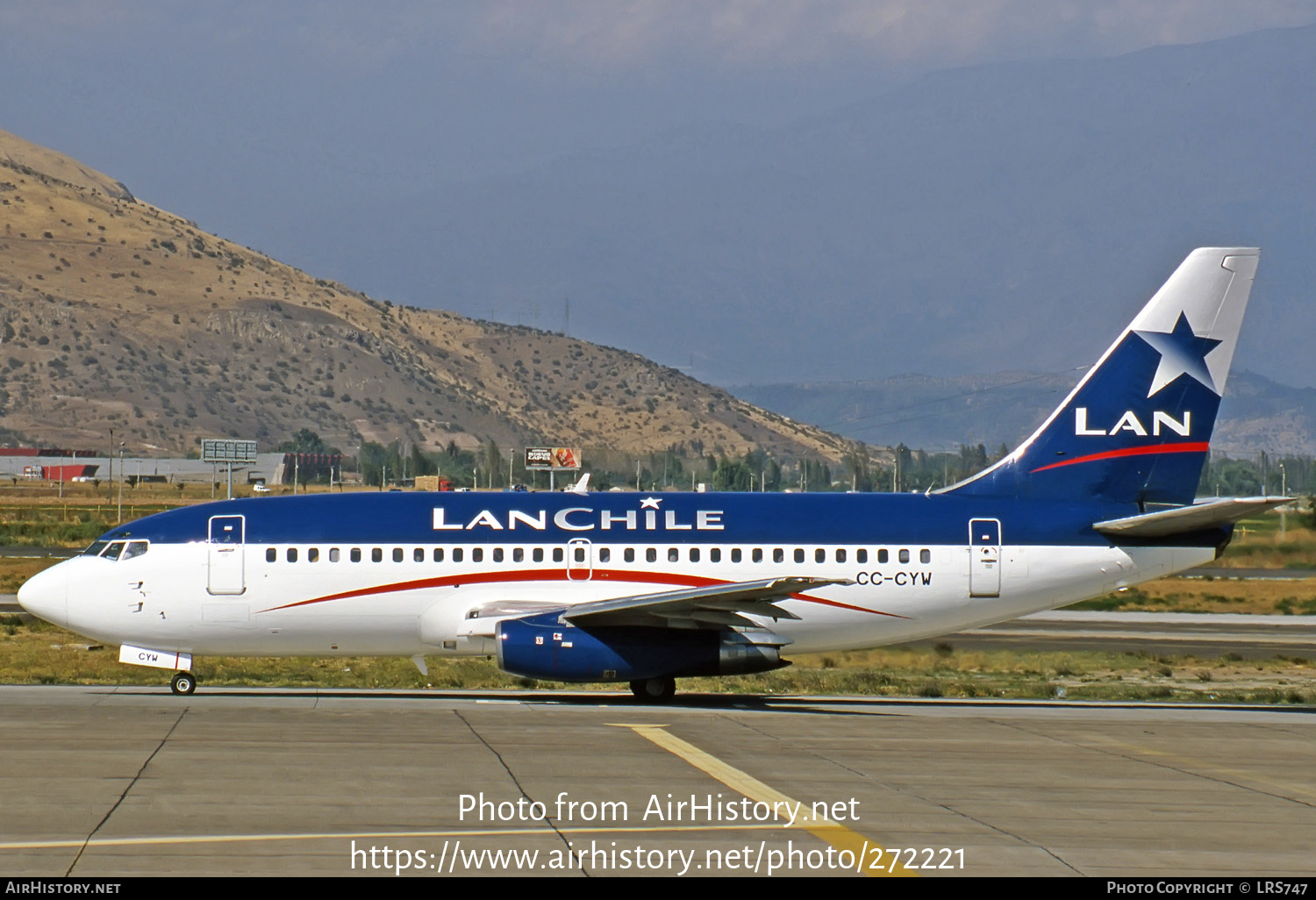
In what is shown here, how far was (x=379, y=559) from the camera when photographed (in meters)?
28.7

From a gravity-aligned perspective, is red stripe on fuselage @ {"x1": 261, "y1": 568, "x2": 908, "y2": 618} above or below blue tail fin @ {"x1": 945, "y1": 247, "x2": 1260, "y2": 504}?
below

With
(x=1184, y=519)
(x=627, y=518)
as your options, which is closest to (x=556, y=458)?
(x=627, y=518)

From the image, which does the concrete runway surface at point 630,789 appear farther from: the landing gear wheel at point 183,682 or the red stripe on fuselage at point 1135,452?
the red stripe on fuselage at point 1135,452

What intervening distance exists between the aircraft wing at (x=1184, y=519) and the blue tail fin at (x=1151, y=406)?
2.58 feet

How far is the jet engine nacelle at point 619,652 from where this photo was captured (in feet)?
89.8

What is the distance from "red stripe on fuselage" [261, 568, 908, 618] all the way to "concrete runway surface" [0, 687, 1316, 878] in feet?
6.58

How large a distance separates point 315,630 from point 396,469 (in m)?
104

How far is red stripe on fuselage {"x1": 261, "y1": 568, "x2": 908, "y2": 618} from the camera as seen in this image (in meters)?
28.6

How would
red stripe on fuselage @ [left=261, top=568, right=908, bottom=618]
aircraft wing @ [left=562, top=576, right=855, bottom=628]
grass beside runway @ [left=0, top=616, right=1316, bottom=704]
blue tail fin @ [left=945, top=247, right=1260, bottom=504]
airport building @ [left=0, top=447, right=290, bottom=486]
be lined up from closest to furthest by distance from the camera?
aircraft wing @ [left=562, top=576, right=855, bottom=628] < red stripe on fuselage @ [left=261, top=568, right=908, bottom=618] < blue tail fin @ [left=945, top=247, right=1260, bottom=504] < grass beside runway @ [left=0, top=616, right=1316, bottom=704] < airport building @ [left=0, top=447, right=290, bottom=486]

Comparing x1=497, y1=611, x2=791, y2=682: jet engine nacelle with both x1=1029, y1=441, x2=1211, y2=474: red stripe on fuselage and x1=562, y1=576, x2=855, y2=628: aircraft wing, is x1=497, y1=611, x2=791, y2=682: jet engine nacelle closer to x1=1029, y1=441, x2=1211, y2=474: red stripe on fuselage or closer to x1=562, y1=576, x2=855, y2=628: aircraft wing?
x1=562, y1=576, x2=855, y2=628: aircraft wing

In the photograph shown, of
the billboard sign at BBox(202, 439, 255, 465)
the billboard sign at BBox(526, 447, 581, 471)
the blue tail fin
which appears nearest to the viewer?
the blue tail fin

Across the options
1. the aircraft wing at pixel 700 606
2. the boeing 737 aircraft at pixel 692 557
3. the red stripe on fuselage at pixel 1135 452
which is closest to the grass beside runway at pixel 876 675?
the boeing 737 aircraft at pixel 692 557

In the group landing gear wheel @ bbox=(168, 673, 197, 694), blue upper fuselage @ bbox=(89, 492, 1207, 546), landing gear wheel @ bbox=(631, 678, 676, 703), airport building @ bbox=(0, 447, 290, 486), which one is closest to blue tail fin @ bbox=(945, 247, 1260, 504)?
blue upper fuselage @ bbox=(89, 492, 1207, 546)

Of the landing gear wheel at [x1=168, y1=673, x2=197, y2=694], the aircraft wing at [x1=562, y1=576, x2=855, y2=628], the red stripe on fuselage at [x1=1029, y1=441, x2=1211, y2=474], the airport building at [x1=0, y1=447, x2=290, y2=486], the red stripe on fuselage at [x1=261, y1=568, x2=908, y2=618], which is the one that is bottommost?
the landing gear wheel at [x1=168, y1=673, x2=197, y2=694]
